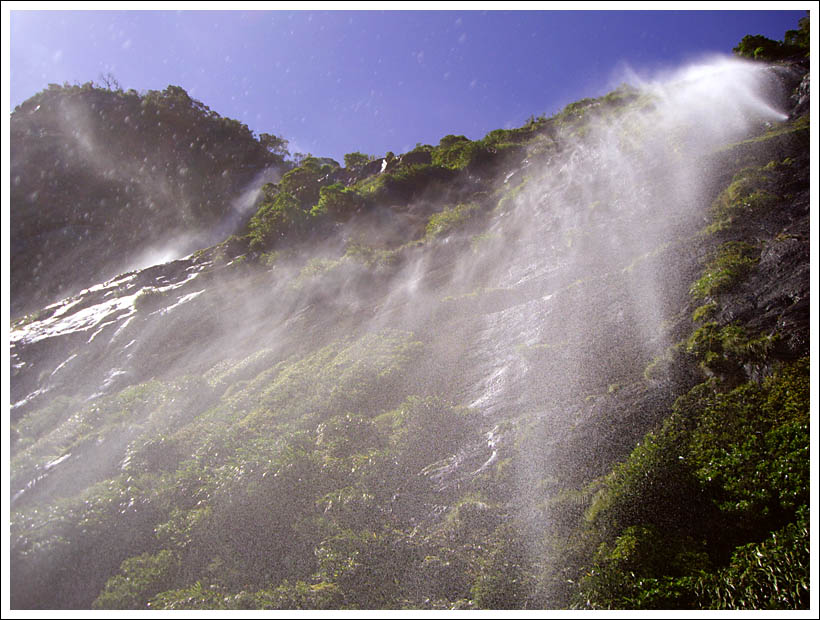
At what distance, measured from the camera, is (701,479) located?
5.98m

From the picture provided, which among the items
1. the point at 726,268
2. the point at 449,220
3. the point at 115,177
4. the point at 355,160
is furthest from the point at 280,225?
the point at 115,177

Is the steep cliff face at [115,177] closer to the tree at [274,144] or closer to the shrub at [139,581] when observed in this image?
the tree at [274,144]

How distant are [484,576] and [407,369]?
217 inches

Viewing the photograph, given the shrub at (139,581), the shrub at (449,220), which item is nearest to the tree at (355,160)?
the shrub at (449,220)

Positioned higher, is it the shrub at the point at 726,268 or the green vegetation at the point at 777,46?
the green vegetation at the point at 777,46

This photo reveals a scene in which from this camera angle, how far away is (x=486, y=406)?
9.03 meters

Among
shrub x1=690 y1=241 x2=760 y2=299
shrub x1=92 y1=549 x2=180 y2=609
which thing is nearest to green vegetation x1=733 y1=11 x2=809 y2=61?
shrub x1=690 y1=241 x2=760 y2=299

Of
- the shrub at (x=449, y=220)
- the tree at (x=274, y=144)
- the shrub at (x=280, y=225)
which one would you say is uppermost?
the tree at (x=274, y=144)

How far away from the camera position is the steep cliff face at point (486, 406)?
5.97 meters

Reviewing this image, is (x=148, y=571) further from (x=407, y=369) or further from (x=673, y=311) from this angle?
(x=673, y=311)

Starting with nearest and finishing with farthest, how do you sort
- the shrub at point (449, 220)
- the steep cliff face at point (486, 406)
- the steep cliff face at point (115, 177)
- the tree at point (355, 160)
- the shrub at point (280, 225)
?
the steep cliff face at point (486, 406) < the shrub at point (449, 220) < the shrub at point (280, 225) < the tree at point (355, 160) < the steep cliff face at point (115, 177)

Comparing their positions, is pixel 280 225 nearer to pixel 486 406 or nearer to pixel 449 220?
pixel 449 220

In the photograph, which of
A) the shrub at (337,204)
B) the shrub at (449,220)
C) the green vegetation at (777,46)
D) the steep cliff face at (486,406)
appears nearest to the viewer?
the steep cliff face at (486,406)

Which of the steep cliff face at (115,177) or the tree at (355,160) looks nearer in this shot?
the tree at (355,160)
